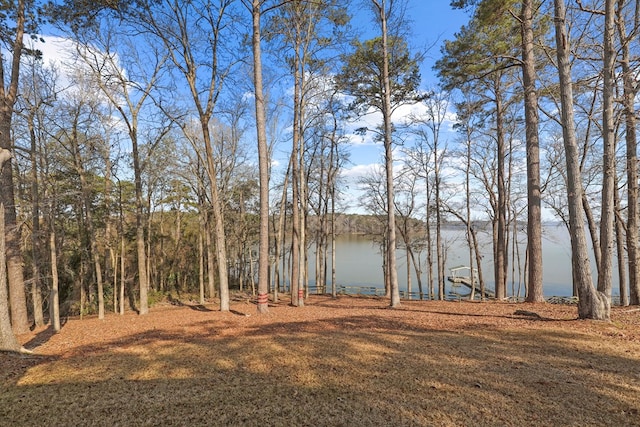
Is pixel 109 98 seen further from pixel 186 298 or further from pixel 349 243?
pixel 349 243

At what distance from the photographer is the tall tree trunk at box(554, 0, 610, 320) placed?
19.6 ft

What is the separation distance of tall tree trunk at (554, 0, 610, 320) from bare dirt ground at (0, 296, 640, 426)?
409 mm

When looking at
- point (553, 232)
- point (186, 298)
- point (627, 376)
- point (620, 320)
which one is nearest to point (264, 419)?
point (627, 376)

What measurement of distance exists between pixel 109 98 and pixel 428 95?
10953 mm

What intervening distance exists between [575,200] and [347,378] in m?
5.56

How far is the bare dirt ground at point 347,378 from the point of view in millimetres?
2932

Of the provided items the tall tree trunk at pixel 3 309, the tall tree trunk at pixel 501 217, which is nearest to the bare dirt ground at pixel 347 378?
the tall tree trunk at pixel 3 309

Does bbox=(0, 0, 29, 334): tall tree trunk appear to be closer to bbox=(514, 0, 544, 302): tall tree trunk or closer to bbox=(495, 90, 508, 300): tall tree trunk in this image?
bbox=(514, 0, 544, 302): tall tree trunk

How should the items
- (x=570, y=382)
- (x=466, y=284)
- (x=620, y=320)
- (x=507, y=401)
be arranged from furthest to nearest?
(x=466, y=284) → (x=620, y=320) → (x=570, y=382) → (x=507, y=401)

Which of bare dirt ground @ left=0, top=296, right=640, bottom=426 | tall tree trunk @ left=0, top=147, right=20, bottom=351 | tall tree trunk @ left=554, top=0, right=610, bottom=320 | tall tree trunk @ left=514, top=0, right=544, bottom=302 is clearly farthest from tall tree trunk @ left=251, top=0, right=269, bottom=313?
tall tree trunk @ left=514, top=0, right=544, bottom=302

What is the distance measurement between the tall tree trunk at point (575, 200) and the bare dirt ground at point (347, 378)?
41 centimetres

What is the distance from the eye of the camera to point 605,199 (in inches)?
255

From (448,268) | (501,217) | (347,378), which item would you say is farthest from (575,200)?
(448,268)

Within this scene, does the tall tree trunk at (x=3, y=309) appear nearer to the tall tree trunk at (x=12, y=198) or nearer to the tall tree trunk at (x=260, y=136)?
the tall tree trunk at (x=12, y=198)
